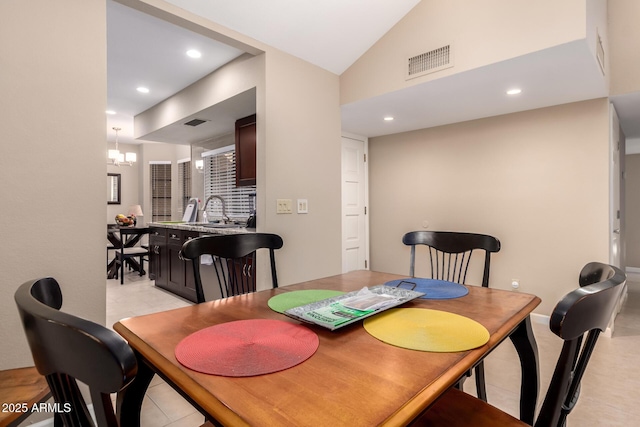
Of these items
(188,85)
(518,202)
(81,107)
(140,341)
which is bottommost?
(140,341)

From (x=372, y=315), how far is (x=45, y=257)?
1685 mm

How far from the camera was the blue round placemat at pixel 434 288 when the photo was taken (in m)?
1.41

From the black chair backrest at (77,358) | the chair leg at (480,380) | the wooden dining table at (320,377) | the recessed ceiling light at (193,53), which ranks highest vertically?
the recessed ceiling light at (193,53)

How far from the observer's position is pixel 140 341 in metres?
0.94

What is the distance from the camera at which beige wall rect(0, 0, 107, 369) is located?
163 centimetres

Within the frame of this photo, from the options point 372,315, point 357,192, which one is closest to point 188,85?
point 357,192

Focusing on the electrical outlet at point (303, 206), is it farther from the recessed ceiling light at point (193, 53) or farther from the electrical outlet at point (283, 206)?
the recessed ceiling light at point (193, 53)

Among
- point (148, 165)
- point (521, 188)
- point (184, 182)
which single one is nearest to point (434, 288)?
point (521, 188)

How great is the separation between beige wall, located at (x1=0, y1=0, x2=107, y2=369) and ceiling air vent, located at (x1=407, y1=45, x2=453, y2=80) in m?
2.16

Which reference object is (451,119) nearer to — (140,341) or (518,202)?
(518,202)

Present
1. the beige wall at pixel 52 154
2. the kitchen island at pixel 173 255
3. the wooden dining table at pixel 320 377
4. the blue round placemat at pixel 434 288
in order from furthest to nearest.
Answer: the kitchen island at pixel 173 255, the beige wall at pixel 52 154, the blue round placemat at pixel 434 288, the wooden dining table at pixel 320 377

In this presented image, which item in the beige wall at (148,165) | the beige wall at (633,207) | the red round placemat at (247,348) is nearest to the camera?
the red round placemat at (247,348)

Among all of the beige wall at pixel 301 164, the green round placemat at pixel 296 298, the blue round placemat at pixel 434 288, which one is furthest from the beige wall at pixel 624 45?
the green round placemat at pixel 296 298

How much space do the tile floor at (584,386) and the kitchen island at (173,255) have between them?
0.85 meters
